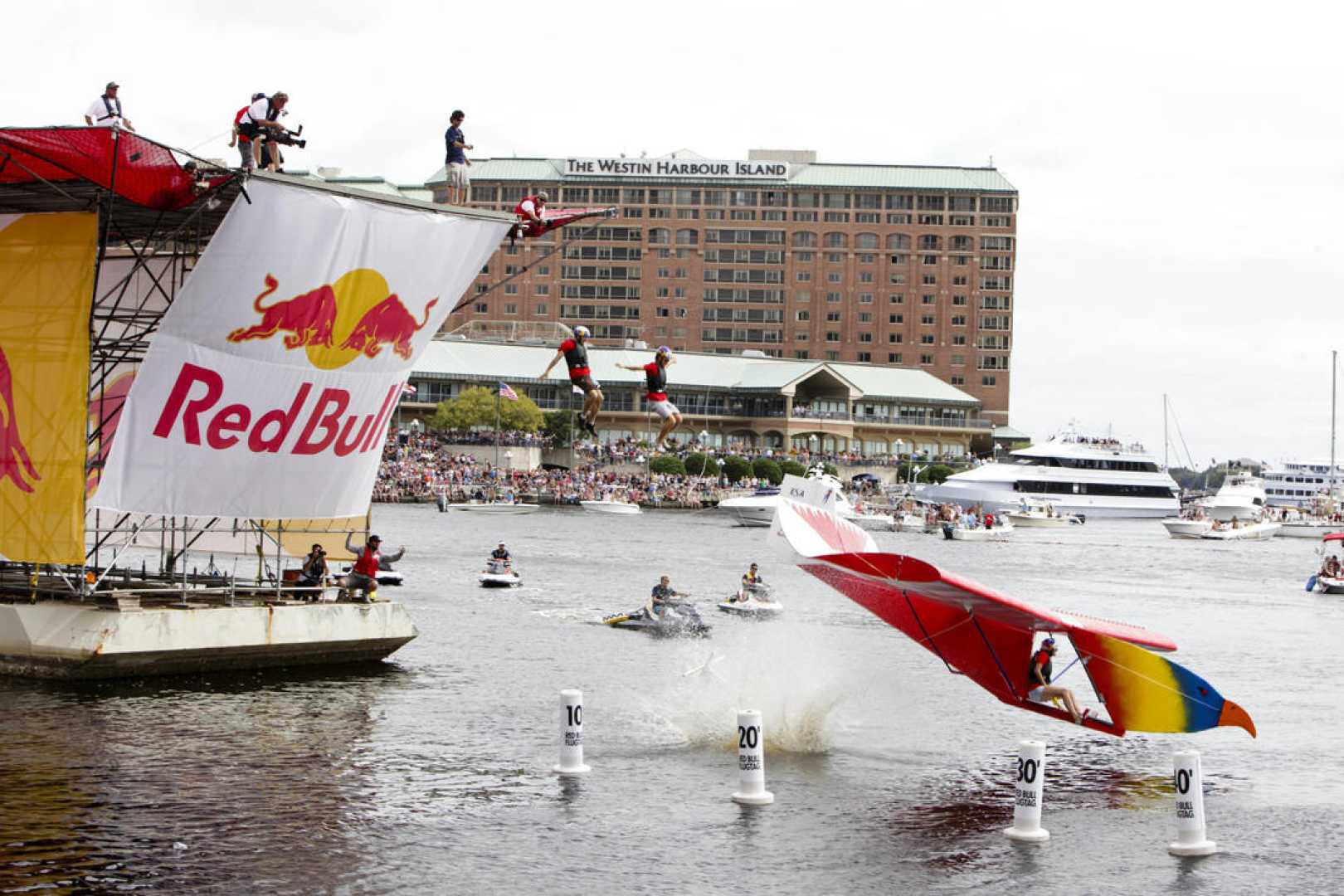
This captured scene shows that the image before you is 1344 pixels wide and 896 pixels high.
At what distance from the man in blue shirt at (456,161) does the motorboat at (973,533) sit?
103925 millimetres

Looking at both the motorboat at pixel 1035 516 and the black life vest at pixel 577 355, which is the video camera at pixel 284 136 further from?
the motorboat at pixel 1035 516

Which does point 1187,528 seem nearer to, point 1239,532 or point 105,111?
point 1239,532

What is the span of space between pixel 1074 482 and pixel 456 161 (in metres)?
158

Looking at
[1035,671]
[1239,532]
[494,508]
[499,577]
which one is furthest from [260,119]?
[1239,532]

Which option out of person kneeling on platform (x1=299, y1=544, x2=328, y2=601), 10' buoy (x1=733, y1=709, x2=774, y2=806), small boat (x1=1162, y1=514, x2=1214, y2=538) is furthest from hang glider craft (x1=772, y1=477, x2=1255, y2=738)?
small boat (x1=1162, y1=514, x2=1214, y2=538)

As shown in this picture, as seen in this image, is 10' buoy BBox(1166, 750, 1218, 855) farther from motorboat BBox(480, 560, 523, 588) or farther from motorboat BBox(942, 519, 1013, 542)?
motorboat BBox(942, 519, 1013, 542)

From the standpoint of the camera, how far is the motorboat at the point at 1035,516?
555 ft

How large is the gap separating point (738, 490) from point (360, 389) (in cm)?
13279

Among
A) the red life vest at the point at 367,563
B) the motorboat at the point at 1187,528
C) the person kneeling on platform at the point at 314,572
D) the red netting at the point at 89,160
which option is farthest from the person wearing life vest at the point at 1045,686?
the motorboat at the point at 1187,528

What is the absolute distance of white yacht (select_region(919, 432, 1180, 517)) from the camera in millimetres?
177875

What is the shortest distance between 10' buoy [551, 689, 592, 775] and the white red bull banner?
39.5 feet

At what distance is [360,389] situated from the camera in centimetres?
3991

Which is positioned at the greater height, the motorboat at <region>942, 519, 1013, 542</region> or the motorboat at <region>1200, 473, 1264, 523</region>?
the motorboat at <region>1200, 473, 1264, 523</region>

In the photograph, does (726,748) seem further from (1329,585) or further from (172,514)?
(1329,585)
